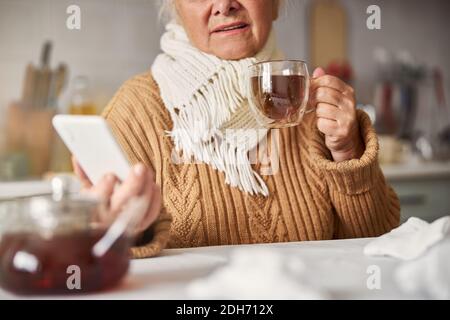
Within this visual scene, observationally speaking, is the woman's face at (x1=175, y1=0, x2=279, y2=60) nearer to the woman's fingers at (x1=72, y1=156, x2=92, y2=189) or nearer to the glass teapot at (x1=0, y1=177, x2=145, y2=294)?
the woman's fingers at (x1=72, y1=156, x2=92, y2=189)

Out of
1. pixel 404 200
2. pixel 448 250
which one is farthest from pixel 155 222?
pixel 404 200

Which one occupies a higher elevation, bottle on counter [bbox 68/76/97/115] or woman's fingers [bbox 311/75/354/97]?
woman's fingers [bbox 311/75/354/97]

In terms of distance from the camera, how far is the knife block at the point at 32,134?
1867 mm

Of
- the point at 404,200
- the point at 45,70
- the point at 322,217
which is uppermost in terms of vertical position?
the point at 45,70

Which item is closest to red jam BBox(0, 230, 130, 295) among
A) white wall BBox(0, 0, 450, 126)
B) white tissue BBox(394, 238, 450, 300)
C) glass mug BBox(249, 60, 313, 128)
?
white tissue BBox(394, 238, 450, 300)

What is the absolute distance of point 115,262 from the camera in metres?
0.50

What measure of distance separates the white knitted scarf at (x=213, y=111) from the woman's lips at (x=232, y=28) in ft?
0.15

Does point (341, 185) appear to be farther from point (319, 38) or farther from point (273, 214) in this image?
point (319, 38)

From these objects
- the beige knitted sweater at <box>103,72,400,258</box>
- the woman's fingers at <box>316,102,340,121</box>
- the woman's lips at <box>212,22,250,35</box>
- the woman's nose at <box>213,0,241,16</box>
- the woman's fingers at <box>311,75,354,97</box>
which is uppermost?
the woman's nose at <box>213,0,241,16</box>

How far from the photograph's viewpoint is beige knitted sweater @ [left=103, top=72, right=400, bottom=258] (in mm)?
951

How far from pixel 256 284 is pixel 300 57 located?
190 centimetres

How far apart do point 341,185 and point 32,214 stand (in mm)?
552

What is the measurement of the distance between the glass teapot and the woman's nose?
1.80ft

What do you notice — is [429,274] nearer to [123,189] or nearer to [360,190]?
[123,189]
